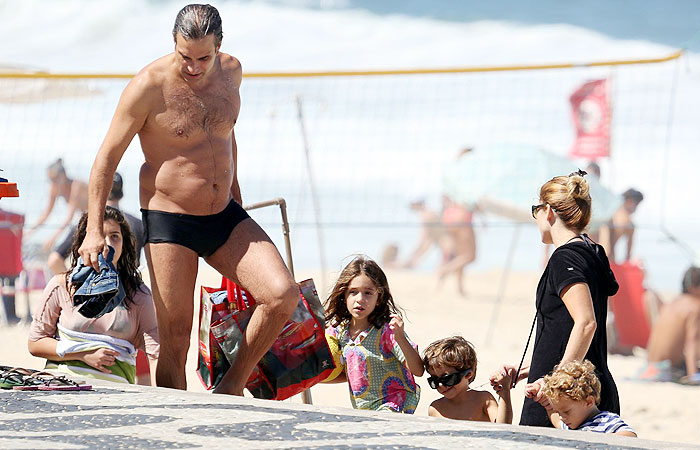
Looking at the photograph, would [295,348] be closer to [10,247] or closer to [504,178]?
[10,247]

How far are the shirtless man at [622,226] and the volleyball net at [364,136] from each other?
1.36 meters

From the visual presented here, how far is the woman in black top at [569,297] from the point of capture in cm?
355

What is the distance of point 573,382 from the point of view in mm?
3439

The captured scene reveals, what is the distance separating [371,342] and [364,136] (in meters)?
16.3

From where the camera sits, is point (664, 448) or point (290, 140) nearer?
point (664, 448)

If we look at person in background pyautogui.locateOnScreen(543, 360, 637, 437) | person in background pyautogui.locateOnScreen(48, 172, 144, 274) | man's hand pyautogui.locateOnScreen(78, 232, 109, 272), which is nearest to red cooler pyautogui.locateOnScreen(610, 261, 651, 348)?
person in background pyautogui.locateOnScreen(48, 172, 144, 274)

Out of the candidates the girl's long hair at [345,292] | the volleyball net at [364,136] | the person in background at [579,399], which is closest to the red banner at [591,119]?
the volleyball net at [364,136]

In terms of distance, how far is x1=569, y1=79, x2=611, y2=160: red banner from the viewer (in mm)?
13742

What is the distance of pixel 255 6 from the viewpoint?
148 feet

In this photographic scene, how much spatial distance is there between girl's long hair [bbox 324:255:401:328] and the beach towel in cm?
86

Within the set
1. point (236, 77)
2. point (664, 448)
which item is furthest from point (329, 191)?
point (664, 448)

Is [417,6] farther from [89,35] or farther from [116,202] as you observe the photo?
[116,202]

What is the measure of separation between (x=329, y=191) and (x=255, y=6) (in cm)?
2816

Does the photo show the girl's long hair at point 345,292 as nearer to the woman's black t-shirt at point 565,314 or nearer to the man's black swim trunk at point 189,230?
the man's black swim trunk at point 189,230
